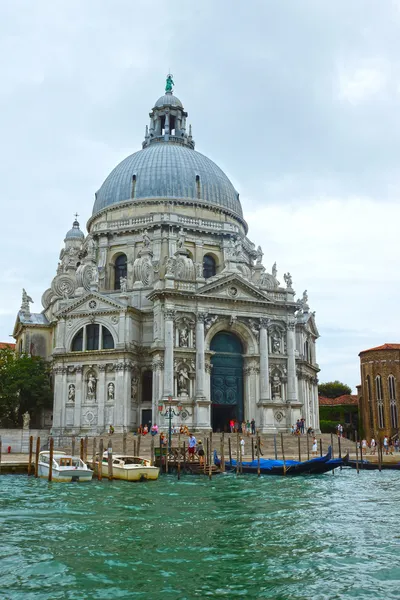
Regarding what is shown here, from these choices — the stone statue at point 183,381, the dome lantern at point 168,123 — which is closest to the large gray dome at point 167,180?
the dome lantern at point 168,123

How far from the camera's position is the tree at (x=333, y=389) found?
76.3m

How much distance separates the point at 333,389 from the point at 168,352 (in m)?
43.6

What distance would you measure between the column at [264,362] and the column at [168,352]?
5766mm

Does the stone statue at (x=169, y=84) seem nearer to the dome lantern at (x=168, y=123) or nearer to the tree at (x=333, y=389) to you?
the dome lantern at (x=168, y=123)

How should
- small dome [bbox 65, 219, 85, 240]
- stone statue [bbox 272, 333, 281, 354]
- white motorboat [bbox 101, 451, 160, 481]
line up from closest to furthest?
1. white motorboat [bbox 101, 451, 160, 481]
2. stone statue [bbox 272, 333, 281, 354]
3. small dome [bbox 65, 219, 85, 240]

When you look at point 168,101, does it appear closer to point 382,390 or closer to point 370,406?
point 382,390

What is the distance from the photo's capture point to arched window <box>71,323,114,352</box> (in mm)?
39750

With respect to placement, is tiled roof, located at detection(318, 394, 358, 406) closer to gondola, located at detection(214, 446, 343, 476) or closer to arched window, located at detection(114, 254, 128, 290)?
arched window, located at detection(114, 254, 128, 290)

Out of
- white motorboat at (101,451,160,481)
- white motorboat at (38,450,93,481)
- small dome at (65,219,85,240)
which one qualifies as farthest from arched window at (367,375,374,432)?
white motorboat at (38,450,93,481)

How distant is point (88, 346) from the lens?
4031 cm

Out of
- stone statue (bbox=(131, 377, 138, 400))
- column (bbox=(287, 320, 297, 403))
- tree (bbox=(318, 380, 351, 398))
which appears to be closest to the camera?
stone statue (bbox=(131, 377, 138, 400))

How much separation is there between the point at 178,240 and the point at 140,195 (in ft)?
18.1

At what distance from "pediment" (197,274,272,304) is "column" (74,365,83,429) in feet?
28.4

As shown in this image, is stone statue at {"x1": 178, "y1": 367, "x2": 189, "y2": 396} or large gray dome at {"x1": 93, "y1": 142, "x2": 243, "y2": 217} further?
large gray dome at {"x1": 93, "y1": 142, "x2": 243, "y2": 217}
